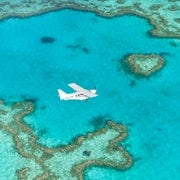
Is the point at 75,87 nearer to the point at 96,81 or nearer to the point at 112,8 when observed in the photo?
the point at 96,81

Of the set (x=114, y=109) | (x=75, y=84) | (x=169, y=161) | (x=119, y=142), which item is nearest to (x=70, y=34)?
(x=75, y=84)

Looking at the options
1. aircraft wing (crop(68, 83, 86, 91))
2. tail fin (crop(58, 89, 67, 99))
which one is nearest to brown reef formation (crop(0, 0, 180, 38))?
aircraft wing (crop(68, 83, 86, 91))

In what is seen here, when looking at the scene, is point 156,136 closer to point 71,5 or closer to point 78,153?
point 78,153

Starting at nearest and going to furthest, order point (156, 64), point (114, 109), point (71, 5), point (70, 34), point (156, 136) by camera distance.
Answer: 1. point (156, 136)
2. point (114, 109)
3. point (156, 64)
4. point (70, 34)
5. point (71, 5)

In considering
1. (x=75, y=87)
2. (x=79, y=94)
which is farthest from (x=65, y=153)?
(x=75, y=87)

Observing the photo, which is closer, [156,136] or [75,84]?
[156,136]

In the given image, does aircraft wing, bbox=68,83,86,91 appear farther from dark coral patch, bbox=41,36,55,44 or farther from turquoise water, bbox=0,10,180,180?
dark coral patch, bbox=41,36,55,44

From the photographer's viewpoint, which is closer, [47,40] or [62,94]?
[62,94]
